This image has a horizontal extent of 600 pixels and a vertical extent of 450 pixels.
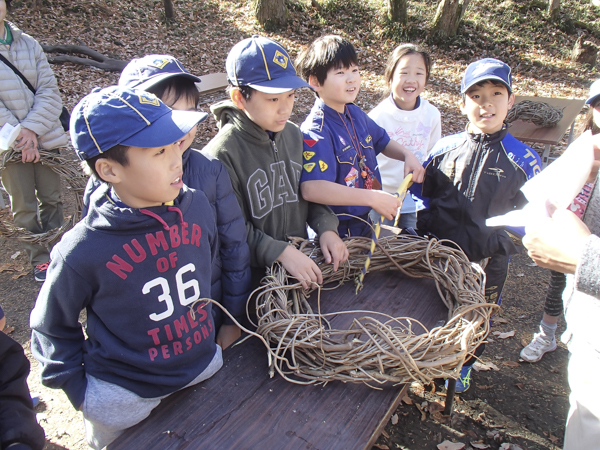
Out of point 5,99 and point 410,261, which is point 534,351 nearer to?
point 410,261

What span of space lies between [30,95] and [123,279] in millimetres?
3171

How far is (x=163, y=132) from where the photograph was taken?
1.35 metres

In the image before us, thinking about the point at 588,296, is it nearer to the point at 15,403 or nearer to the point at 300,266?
→ the point at 300,266

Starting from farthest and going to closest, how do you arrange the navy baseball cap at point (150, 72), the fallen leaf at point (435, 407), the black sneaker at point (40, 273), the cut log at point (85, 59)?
the cut log at point (85, 59) < the black sneaker at point (40, 273) < the fallen leaf at point (435, 407) < the navy baseball cap at point (150, 72)

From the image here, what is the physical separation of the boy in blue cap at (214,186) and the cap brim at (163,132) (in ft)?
1.02

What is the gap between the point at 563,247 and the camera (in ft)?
4.61

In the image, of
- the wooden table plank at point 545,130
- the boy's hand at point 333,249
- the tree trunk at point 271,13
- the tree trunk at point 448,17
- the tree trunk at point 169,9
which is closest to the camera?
the boy's hand at point 333,249

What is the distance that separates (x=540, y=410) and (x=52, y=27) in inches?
476

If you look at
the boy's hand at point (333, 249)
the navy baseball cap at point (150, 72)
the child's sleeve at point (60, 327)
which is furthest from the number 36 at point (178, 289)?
the navy baseball cap at point (150, 72)

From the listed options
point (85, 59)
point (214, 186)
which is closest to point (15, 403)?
point (214, 186)

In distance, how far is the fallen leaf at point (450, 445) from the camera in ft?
7.95

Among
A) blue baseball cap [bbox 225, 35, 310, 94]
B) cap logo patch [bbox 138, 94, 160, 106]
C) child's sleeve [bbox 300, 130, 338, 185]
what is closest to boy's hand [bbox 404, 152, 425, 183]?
child's sleeve [bbox 300, 130, 338, 185]

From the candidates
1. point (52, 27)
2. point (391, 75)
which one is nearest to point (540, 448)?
point (391, 75)

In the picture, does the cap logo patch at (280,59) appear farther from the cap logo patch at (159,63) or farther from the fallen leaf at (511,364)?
the fallen leaf at (511,364)
